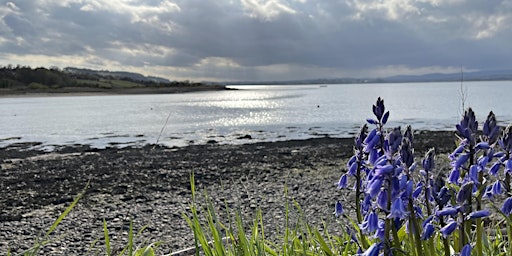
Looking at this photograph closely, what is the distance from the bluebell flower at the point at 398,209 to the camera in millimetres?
1534

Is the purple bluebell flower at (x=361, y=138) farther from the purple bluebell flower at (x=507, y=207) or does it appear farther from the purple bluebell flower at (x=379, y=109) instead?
the purple bluebell flower at (x=507, y=207)

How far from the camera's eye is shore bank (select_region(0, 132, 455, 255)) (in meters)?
7.53

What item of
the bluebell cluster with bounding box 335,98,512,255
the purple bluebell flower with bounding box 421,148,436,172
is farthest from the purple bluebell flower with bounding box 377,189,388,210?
the purple bluebell flower with bounding box 421,148,436,172

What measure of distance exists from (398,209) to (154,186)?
10925 millimetres

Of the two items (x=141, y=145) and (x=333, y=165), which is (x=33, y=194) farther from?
(x=141, y=145)

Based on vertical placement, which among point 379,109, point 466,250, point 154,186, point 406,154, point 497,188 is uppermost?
point 379,109

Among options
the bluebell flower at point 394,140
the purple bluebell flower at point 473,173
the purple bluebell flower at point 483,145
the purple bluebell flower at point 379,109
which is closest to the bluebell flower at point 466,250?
the purple bluebell flower at point 473,173

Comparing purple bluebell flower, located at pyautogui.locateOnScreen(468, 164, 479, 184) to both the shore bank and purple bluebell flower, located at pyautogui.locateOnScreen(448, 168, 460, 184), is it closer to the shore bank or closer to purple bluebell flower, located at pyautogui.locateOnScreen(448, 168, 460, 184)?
purple bluebell flower, located at pyautogui.locateOnScreen(448, 168, 460, 184)

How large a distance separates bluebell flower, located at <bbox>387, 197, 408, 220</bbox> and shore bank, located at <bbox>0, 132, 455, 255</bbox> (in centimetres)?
146

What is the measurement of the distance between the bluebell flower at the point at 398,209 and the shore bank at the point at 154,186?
1457 millimetres

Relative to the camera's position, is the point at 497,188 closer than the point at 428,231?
No

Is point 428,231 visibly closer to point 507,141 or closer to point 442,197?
point 442,197

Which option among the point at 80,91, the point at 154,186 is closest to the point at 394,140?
the point at 154,186

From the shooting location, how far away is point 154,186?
39.1ft
